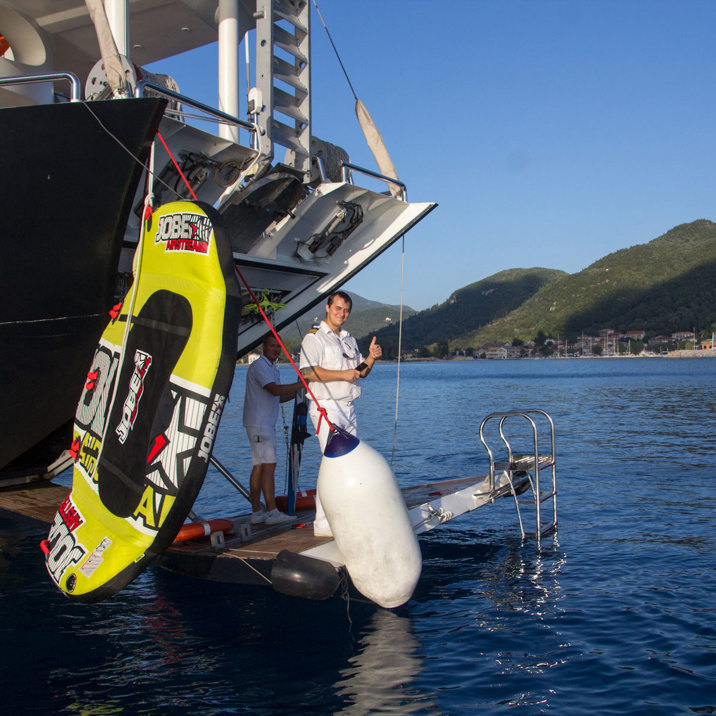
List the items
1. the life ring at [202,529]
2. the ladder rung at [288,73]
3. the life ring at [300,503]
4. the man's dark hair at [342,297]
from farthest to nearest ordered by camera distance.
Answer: the life ring at [300,503], the ladder rung at [288,73], the life ring at [202,529], the man's dark hair at [342,297]

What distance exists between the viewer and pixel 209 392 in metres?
4.96

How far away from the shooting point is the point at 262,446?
23.4 ft

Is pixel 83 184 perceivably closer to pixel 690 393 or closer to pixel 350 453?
pixel 350 453

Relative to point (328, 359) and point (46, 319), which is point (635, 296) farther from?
point (46, 319)

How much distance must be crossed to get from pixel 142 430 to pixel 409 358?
192 meters

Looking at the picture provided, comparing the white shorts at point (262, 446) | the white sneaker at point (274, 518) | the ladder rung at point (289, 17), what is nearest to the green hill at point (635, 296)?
the ladder rung at point (289, 17)

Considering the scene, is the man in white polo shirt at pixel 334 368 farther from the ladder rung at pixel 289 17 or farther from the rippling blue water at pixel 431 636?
the ladder rung at pixel 289 17

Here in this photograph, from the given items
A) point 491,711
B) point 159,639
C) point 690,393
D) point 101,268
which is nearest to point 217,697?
point 159,639

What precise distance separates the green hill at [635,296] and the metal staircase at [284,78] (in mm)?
149445

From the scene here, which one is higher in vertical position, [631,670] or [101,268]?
[101,268]

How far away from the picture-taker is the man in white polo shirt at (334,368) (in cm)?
593

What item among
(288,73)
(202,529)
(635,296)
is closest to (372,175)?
(288,73)

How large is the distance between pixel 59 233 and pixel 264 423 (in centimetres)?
251

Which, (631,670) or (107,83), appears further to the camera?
(107,83)
